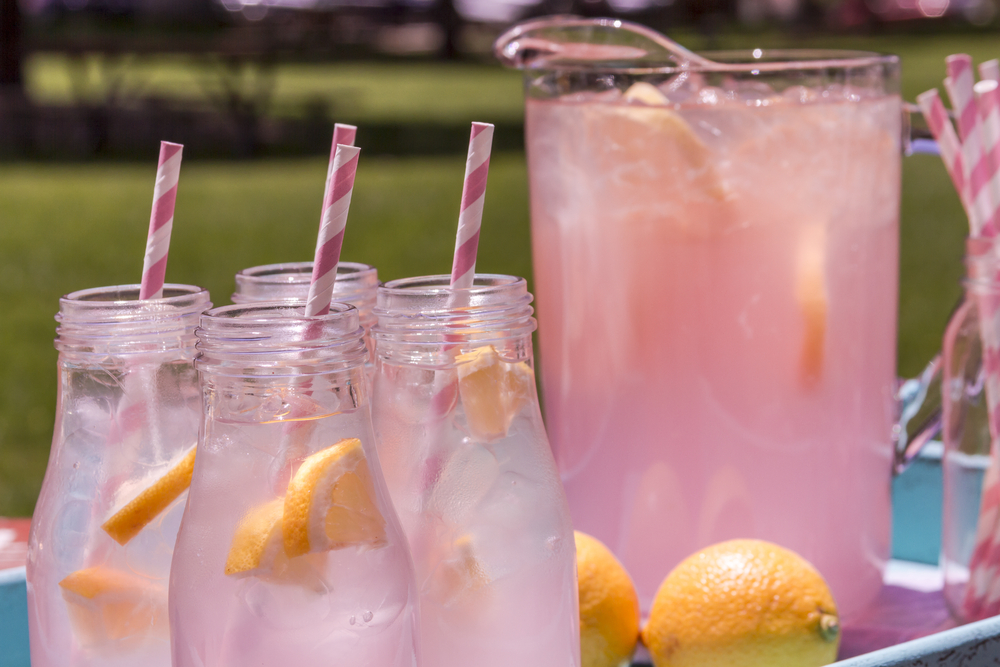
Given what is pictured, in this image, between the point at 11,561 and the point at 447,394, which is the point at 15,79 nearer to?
the point at 11,561

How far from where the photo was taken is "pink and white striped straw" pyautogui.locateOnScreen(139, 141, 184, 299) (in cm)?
73

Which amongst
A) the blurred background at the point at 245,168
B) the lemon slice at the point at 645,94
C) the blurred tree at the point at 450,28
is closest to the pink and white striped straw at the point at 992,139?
the lemon slice at the point at 645,94

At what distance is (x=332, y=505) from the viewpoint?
609 mm

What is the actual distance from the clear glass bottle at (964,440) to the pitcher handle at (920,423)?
0.03 m

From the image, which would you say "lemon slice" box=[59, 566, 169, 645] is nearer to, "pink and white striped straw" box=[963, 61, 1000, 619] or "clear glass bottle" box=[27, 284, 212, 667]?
"clear glass bottle" box=[27, 284, 212, 667]

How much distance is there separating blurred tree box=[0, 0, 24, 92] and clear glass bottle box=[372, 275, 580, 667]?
24.3 feet

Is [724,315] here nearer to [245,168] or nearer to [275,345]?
[275,345]

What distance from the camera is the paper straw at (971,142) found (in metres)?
0.93

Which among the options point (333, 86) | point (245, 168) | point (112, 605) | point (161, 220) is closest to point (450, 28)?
point (333, 86)

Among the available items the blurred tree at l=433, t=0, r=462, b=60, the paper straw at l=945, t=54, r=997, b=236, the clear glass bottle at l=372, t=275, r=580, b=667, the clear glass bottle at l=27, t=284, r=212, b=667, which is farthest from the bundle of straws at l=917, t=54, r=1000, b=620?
the blurred tree at l=433, t=0, r=462, b=60

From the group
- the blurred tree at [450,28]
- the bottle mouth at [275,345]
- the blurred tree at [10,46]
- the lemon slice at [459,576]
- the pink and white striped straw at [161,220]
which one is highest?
the blurred tree at [450,28]

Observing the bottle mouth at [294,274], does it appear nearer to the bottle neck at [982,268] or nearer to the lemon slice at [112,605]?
the lemon slice at [112,605]

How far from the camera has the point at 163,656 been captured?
0.70 m

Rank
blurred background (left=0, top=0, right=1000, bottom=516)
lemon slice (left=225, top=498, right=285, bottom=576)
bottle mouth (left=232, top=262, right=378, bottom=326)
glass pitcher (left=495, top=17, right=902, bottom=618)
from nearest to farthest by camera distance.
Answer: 1. lemon slice (left=225, top=498, right=285, bottom=576)
2. bottle mouth (left=232, top=262, right=378, bottom=326)
3. glass pitcher (left=495, top=17, right=902, bottom=618)
4. blurred background (left=0, top=0, right=1000, bottom=516)
